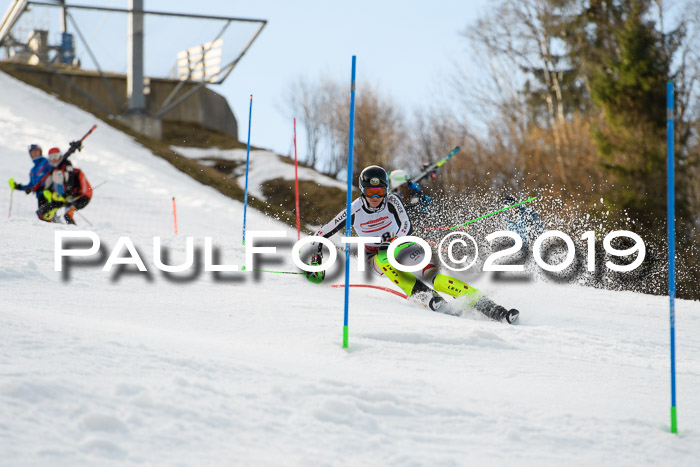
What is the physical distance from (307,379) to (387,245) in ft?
11.5

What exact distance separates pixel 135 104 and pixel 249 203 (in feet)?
31.5

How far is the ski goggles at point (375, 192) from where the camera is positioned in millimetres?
6566

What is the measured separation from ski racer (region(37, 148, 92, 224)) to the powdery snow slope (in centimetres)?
494

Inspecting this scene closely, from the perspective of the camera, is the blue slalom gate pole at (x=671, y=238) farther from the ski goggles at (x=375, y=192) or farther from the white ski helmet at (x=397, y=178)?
the white ski helmet at (x=397, y=178)

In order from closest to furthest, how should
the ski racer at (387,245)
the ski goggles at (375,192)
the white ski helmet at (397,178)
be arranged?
1. the ski racer at (387,245)
2. the ski goggles at (375,192)
3. the white ski helmet at (397,178)

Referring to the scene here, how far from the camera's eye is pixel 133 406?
285cm

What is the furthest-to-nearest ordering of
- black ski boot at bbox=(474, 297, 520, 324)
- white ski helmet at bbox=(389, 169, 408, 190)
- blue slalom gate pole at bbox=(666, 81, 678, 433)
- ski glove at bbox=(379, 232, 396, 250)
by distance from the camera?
white ski helmet at bbox=(389, 169, 408, 190), ski glove at bbox=(379, 232, 396, 250), black ski boot at bbox=(474, 297, 520, 324), blue slalom gate pole at bbox=(666, 81, 678, 433)

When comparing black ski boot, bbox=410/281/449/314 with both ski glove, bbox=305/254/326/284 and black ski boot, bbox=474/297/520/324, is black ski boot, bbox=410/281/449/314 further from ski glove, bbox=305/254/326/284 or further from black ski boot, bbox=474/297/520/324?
ski glove, bbox=305/254/326/284

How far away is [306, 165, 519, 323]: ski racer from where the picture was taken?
6340mm

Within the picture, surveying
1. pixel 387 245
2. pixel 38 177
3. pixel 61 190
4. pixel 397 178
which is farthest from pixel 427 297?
pixel 38 177

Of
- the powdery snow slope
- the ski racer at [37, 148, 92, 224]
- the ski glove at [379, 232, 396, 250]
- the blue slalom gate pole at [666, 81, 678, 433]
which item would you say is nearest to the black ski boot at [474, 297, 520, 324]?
the powdery snow slope

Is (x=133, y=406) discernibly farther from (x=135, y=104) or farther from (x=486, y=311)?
(x=135, y=104)

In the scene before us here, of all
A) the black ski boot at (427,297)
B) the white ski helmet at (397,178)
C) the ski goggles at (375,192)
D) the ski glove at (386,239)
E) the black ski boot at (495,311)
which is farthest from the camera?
the white ski helmet at (397,178)

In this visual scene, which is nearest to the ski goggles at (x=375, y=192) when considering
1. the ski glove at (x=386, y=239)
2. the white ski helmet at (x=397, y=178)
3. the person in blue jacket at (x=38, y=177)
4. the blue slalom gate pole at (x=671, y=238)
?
the ski glove at (x=386, y=239)
